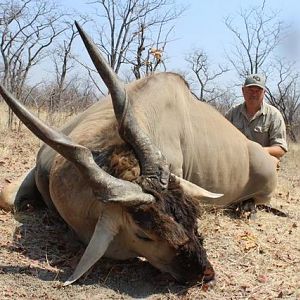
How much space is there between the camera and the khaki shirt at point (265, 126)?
706 cm

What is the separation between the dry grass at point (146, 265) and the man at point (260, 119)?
1.55 m

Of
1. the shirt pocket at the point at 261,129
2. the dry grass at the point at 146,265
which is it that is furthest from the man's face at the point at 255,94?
the dry grass at the point at 146,265

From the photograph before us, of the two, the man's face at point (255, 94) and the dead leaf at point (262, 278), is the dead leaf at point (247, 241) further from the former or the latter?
the man's face at point (255, 94)

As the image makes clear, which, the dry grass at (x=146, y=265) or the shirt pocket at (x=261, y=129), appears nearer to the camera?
the dry grass at (x=146, y=265)

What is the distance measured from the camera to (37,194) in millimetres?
5145

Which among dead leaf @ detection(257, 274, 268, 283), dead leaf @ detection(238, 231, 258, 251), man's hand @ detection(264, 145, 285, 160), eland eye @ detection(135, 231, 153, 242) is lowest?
dead leaf @ detection(257, 274, 268, 283)

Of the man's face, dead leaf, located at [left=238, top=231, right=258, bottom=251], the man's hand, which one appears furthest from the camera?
the man's face

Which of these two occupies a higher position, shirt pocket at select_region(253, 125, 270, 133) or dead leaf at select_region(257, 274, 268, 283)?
shirt pocket at select_region(253, 125, 270, 133)

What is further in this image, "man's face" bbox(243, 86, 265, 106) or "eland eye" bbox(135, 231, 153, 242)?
"man's face" bbox(243, 86, 265, 106)

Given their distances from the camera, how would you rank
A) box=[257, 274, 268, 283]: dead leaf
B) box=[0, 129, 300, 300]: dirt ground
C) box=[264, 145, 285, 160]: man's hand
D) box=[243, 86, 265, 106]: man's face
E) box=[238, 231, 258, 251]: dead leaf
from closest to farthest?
box=[0, 129, 300, 300]: dirt ground, box=[257, 274, 268, 283]: dead leaf, box=[238, 231, 258, 251]: dead leaf, box=[264, 145, 285, 160]: man's hand, box=[243, 86, 265, 106]: man's face

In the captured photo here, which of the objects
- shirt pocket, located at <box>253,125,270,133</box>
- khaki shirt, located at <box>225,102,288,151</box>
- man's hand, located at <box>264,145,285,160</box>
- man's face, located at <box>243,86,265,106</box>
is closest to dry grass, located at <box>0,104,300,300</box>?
man's hand, located at <box>264,145,285,160</box>

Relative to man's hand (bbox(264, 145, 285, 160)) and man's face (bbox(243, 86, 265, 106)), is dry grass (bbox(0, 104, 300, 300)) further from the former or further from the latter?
man's face (bbox(243, 86, 265, 106))

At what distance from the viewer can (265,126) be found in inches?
281

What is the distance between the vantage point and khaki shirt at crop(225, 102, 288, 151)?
7.06 metres
